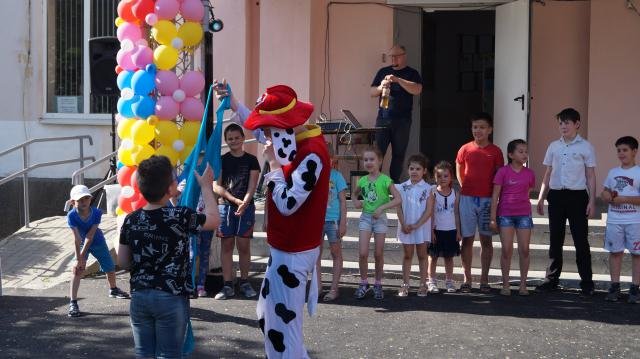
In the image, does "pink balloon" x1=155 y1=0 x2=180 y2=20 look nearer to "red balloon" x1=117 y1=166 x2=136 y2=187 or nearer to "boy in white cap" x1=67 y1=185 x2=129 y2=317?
"red balloon" x1=117 y1=166 x2=136 y2=187

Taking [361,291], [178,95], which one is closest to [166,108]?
[178,95]

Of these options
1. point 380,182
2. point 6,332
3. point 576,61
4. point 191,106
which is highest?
point 576,61

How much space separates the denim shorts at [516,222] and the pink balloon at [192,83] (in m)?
3.28

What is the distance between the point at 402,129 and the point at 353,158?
0.79 meters

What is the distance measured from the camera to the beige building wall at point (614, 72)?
37.0 feet

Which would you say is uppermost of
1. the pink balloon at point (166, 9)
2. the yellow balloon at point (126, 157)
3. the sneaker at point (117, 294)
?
the pink balloon at point (166, 9)

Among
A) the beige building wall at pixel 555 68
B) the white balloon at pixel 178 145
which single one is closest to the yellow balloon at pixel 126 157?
the white balloon at pixel 178 145

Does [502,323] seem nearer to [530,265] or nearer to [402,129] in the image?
[530,265]

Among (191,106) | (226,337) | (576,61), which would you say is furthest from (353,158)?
(226,337)

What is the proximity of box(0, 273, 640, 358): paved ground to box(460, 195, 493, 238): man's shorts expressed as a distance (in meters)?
0.66

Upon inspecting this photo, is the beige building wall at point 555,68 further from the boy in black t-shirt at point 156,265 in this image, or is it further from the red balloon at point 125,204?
the boy in black t-shirt at point 156,265

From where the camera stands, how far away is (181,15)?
7672mm

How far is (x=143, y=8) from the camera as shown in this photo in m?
7.64

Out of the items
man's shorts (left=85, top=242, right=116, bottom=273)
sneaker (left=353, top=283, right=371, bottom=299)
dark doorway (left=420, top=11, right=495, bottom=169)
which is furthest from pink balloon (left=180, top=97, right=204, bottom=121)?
dark doorway (left=420, top=11, right=495, bottom=169)
